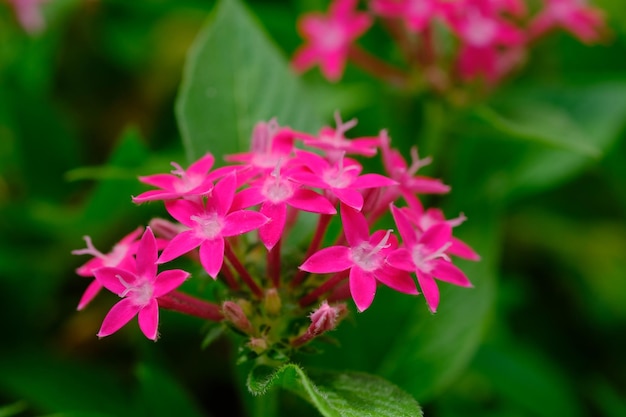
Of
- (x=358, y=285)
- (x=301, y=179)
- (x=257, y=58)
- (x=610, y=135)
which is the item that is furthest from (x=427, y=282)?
(x=610, y=135)

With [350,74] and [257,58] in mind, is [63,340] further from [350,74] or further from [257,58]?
[350,74]

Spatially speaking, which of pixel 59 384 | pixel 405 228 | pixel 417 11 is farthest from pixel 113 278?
pixel 417 11

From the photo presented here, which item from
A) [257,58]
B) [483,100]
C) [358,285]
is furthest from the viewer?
[483,100]

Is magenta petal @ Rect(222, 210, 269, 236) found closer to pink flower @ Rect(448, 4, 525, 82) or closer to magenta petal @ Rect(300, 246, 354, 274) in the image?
magenta petal @ Rect(300, 246, 354, 274)

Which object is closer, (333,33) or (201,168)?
(201,168)

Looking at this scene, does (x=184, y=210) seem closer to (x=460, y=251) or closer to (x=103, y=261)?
(x=103, y=261)

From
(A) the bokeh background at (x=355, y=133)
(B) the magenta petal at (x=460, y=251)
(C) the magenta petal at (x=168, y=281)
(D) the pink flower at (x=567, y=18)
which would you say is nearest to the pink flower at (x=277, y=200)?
(C) the magenta petal at (x=168, y=281)
